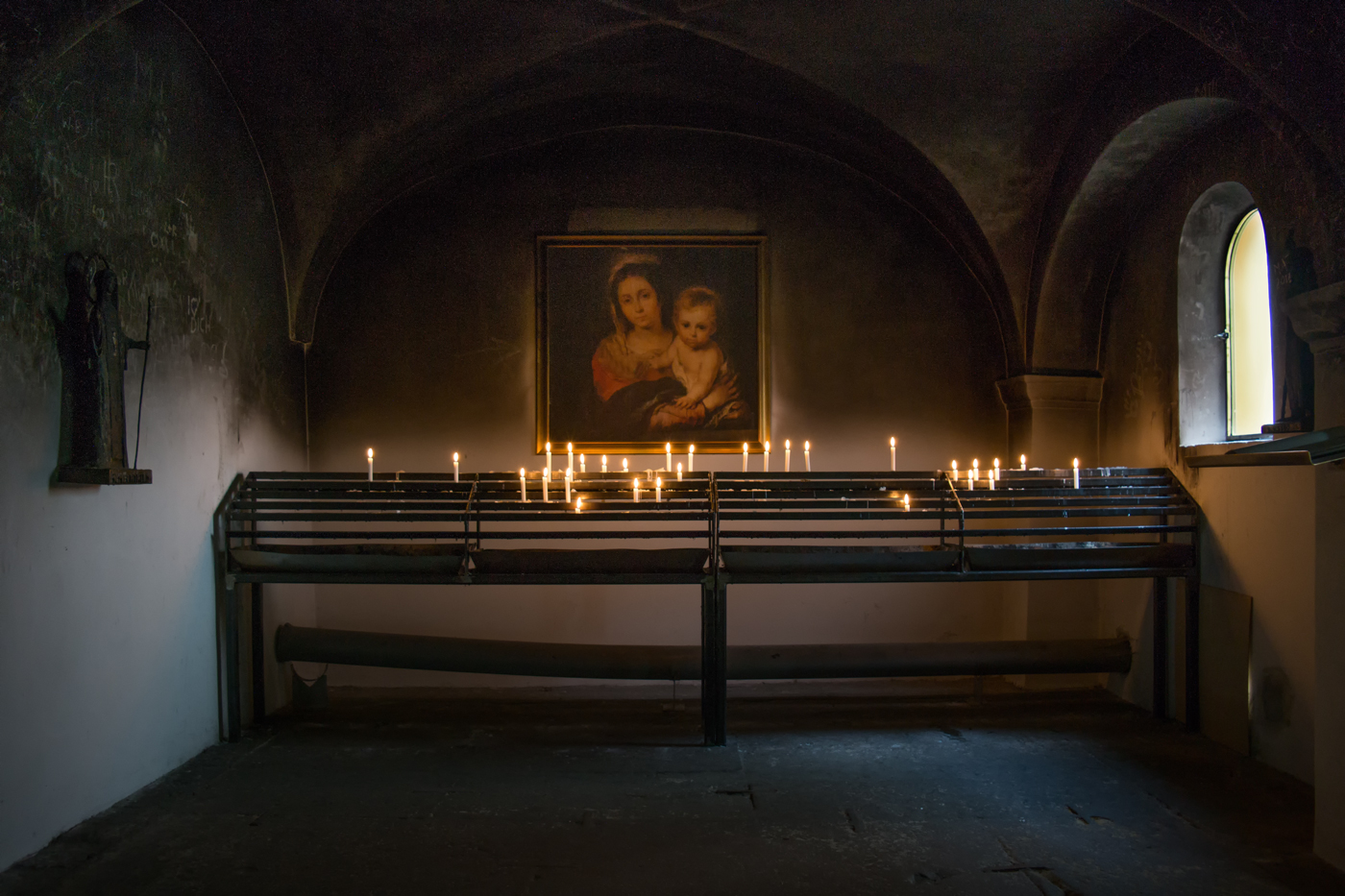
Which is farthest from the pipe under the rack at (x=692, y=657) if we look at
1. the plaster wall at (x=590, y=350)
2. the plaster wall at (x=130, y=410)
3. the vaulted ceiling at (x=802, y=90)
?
the vaulted ceiling at (x=802, y=90)

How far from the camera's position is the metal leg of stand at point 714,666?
18.0ft

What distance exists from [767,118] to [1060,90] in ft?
7.06

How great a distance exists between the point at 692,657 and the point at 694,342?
2659 millimetres

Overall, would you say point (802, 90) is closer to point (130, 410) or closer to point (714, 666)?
point (714, 666)

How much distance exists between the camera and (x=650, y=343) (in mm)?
7402

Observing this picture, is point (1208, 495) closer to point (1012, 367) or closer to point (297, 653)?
point (1012, 367)

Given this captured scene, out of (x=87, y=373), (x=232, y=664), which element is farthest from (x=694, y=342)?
(x=87, y=373)

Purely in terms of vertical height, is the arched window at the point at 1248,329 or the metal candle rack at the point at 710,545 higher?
the arched window at the point at 1248,329

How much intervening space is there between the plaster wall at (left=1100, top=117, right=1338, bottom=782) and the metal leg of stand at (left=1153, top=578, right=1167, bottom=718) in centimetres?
7

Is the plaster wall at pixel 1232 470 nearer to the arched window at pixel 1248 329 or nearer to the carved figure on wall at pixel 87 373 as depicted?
the arched window at pixel 1248 329

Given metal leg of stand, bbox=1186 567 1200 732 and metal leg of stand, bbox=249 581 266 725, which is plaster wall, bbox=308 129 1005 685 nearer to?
metal leg of stand, bbox=249 581 266 725

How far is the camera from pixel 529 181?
7.38 m

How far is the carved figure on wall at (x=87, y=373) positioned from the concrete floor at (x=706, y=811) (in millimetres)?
1733

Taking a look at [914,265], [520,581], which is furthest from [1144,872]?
[914,265]
